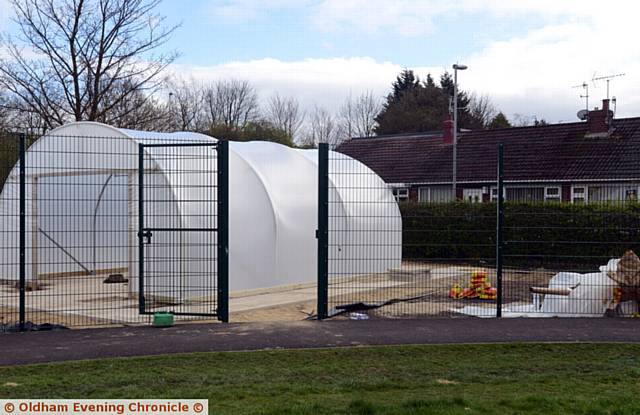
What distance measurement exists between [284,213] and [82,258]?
5845mm

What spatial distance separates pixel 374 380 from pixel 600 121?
2577 cm

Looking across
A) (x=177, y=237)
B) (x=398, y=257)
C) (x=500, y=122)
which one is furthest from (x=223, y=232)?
(x=500, y=122)

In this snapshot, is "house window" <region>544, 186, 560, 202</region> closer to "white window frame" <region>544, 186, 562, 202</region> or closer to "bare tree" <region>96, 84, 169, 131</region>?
"white window frame" <region>544, 186, 562, 202</region>

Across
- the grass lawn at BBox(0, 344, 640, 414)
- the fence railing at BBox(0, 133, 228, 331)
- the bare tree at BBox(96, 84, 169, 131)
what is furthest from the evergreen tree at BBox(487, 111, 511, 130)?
the grass lawn at BBox(0, 344, 640, 414)

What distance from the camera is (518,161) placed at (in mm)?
30438

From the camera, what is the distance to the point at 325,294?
10766 millimetres

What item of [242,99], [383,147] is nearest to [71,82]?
[383,147]

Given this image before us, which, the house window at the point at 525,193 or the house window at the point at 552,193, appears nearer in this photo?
the house window at the point at 552,193

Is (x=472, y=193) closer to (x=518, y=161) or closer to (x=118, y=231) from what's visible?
(x=518, y=161)

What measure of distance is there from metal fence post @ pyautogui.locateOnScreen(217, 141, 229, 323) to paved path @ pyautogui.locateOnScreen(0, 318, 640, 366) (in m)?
0.40

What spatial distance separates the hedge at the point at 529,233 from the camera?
43.2ft

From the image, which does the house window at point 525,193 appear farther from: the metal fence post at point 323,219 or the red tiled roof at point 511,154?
the metal fence post at point 323,219

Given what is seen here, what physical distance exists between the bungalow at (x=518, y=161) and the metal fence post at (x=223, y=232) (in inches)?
584

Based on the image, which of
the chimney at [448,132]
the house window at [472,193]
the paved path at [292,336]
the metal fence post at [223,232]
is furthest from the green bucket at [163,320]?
the chimney at [448,132]
